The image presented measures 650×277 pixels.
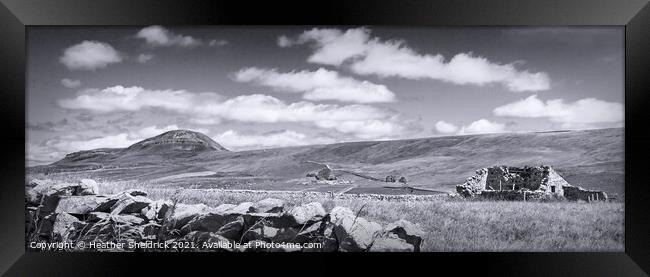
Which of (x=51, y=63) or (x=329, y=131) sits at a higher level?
(x=51, y=63)

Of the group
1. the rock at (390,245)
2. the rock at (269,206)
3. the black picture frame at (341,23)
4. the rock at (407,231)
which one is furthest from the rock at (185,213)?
the rock at (407,231)

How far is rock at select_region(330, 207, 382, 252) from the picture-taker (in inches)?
294

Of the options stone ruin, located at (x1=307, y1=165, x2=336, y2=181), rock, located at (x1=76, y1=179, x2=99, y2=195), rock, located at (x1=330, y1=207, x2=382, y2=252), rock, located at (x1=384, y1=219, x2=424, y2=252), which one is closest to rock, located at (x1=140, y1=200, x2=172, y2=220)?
rock, located at (x1=76, y1=179, x2=99, y2=195)

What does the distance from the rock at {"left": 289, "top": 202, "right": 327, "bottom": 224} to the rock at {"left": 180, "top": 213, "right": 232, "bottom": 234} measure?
98cm

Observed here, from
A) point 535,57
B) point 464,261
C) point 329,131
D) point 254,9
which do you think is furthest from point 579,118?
point 254,9

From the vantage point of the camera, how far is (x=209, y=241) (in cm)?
750

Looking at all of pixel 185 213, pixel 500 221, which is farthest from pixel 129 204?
pixel 500 221

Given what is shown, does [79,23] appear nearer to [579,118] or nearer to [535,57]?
[535,57]

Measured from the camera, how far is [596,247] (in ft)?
24.4

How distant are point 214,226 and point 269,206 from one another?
0.84m

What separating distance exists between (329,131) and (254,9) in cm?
202

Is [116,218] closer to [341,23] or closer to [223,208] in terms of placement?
[223,208]

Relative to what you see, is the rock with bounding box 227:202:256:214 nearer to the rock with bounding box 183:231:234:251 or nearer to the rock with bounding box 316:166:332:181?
the rock with bounding box 183:231:234:251

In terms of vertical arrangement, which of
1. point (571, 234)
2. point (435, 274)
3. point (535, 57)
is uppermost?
point (535, 57)
